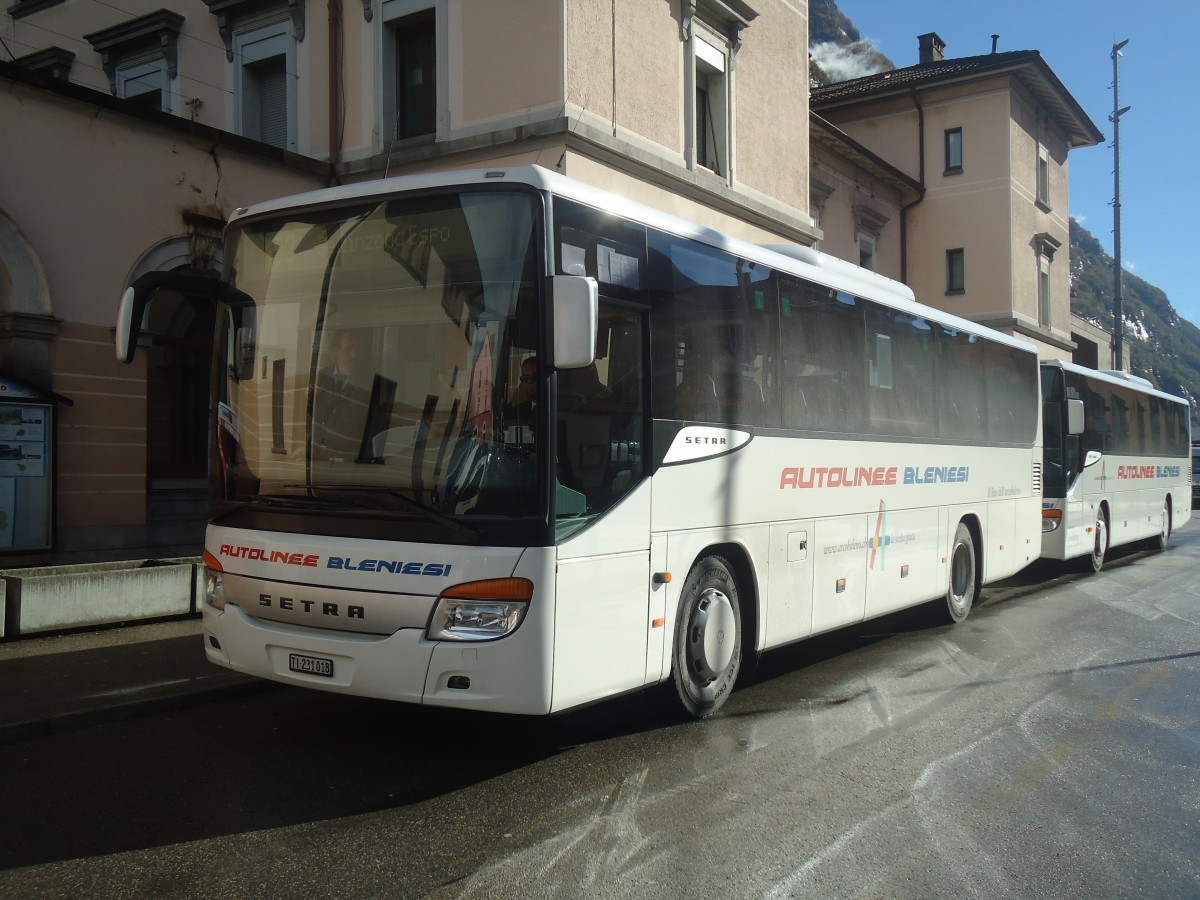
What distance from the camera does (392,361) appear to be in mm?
5348

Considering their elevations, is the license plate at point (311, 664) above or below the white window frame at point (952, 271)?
below

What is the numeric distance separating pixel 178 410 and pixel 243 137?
4.01m

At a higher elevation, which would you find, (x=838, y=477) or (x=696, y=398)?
(x=696, y=398)

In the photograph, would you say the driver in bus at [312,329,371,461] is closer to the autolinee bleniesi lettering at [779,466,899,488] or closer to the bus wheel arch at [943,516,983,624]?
the autolinee bleniesi lettering at [779,466,899,488]

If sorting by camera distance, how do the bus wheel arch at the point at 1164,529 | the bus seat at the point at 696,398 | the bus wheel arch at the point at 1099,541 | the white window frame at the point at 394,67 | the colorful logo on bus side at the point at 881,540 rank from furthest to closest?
the bus wheel arch at the point at 1164,529
the bus wheel arch at the point at 1099,541
the white window frame at the point at 394,67
the colorful logo on bus side at the point at 881,540
the bus seat at the point at 696,398

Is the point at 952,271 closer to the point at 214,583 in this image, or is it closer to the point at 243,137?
the point at 243,137

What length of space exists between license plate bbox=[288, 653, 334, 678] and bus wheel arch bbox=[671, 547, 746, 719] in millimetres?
1964

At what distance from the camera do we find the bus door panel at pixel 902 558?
8773 mm

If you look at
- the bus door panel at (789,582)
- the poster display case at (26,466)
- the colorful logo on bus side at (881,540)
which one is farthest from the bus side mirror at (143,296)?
the poster display case at (26,466)

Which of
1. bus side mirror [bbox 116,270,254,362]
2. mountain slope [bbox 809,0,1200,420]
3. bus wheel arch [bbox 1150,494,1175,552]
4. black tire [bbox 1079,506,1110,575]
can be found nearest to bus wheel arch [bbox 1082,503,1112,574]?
black tire [bbox 1079,506,1110,575]

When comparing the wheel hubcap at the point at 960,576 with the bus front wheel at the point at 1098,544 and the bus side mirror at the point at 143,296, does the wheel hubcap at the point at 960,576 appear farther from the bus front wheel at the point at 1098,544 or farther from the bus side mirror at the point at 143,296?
the bus side mirror at the point at 143,296

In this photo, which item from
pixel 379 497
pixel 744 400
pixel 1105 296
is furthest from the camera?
pixel 1105 296

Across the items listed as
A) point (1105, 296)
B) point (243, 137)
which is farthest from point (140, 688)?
point (1105, 296)

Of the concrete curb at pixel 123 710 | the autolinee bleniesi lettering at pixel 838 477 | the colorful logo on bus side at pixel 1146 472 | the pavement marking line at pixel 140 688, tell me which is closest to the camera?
the concrete curb at pixel 123 710
